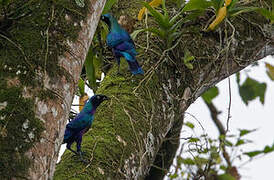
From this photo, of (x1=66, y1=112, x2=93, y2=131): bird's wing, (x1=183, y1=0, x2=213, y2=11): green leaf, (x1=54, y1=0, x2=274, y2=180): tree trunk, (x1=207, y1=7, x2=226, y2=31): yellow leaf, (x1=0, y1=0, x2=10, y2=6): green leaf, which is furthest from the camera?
(x1=207, y1=7, x2=226, y2=31): yellow leaf

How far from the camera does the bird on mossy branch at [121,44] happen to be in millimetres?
2838

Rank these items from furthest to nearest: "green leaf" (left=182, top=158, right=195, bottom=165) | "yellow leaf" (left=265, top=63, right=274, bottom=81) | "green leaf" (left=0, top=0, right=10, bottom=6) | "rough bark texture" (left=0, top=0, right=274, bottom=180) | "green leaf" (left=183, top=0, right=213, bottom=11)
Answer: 1. "green leaf" (left=182, top=158, right=195, bottom=165)
2. "yellow leaf" (left=265, top=63, right=274, bottom=81)
3. "green leaf" (left=183, top=0, right=213, bottom=11)
4. "green leaf" (left=0, top=0, right=10, bottom=6)
5. "rough bark texture" (left=0, top=0, right=274, bottom=180)

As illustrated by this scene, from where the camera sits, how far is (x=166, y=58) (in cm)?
295

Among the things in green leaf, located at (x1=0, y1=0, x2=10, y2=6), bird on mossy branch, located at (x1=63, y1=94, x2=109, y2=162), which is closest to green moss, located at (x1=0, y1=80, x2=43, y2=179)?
green leaf, located at (x1=0, y1=0, x2=10, y2=6)

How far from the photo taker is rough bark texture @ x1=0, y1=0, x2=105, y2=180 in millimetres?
1536

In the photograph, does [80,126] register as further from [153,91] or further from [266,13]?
[266,13]

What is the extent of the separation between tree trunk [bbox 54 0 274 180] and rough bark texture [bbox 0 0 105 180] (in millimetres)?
474

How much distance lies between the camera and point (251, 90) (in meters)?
4.71

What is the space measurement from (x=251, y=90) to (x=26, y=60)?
334 centimetres

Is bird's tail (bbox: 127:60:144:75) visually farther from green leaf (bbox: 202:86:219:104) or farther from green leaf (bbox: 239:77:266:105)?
green leaf (bbox: 239:77:266:105)

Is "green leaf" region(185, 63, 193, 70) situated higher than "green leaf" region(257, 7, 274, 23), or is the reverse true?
"green leaf" region(257, 7, 274, 23)

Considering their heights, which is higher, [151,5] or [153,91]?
[151,5]

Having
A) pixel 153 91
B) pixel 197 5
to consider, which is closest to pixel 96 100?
pixel 153 91

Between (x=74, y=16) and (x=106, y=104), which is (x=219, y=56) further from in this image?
(x=74, y=16)
